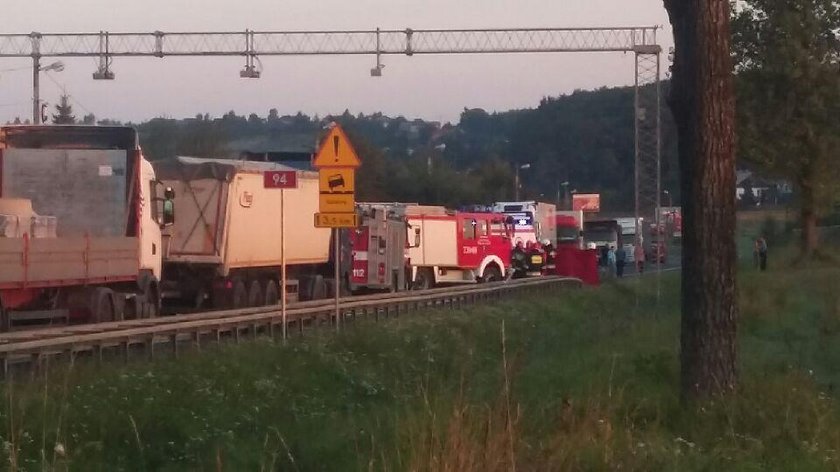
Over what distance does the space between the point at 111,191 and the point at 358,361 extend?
9.84m

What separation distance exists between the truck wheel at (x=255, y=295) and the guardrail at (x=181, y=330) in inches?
136

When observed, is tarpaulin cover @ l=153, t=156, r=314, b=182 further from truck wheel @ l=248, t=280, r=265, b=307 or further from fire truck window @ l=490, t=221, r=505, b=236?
fire truck window @ l=490, t=221, r=505, b=236

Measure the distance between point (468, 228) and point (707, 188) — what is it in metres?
35.9

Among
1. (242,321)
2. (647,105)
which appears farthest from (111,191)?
(647,105)

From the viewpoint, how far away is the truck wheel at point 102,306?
2298 centimetres

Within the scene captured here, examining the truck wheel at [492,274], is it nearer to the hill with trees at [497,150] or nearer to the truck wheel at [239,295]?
the truck wheel at [239,295]

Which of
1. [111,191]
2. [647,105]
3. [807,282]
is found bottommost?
[807,282]

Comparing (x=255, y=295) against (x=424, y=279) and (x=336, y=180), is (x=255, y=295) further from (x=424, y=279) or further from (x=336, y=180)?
(x=424, y=279)

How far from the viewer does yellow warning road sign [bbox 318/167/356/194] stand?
63.2 feet

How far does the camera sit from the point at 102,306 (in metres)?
23.4

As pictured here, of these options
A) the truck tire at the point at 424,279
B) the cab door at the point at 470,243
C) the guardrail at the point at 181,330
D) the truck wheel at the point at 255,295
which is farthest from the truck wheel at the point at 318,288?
the cab door at the point at 470,243

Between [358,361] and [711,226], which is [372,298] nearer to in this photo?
[358,361]

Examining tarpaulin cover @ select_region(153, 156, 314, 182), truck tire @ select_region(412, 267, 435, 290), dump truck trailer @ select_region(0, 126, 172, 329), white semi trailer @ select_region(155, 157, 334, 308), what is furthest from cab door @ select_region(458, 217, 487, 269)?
dump truck trailer @ select_region(0, 126, 172, 329)

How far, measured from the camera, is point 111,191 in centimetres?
2516
